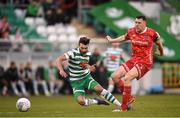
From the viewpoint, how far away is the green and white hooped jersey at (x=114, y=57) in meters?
28.0

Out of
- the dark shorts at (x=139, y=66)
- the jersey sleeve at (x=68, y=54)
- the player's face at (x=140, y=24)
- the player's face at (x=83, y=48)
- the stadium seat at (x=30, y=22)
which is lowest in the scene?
the dark shorts at (x=139, y=66)

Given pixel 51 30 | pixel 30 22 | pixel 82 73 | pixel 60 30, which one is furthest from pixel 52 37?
pixel 82 73

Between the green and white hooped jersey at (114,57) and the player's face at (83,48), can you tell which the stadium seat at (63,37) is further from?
the player's face at (83,48)

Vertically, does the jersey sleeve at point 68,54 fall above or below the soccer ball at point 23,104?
above

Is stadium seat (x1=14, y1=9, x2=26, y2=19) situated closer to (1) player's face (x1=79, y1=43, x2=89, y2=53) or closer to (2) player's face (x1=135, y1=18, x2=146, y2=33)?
(2) player's face (x1=135, y1=18, x2=146, y2=33)

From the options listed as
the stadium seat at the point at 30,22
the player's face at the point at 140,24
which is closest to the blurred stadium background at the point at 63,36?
the stadium seat at the point at 30,22

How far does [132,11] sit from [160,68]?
331 centimetres

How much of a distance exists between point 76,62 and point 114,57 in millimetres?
9591

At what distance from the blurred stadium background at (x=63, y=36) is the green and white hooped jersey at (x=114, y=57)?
3.18m

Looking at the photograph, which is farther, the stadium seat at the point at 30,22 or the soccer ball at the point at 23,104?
the stadium seat at the point at 30,22

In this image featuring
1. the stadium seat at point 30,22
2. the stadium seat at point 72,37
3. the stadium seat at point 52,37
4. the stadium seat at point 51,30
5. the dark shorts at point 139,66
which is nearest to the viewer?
the dark shorts at point 139,66

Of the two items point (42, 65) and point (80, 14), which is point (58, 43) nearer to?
point (42, 65)

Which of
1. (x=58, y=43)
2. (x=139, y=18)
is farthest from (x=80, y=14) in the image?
(x=139, y=18)

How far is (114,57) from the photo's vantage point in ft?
91.9
